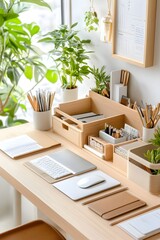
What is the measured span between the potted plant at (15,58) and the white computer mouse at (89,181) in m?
0.83

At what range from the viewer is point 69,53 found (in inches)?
105

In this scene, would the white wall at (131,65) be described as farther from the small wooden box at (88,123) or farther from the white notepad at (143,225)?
the white notepad at (143,225)

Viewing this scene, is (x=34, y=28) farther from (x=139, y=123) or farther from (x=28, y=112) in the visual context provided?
(x=139, y=123)

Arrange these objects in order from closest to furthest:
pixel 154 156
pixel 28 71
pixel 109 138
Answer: pixel 154 156
pixel 109 138
pixel 28 71

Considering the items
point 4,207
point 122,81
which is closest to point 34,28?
point 122,81

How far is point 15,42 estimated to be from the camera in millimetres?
2555

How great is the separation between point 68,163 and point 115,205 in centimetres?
38

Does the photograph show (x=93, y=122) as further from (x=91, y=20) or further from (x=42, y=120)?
(x=91, y=20)

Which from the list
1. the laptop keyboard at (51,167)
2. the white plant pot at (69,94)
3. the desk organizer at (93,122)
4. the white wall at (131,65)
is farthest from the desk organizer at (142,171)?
the white plant pot at (69,94)

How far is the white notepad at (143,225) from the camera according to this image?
1643 mm

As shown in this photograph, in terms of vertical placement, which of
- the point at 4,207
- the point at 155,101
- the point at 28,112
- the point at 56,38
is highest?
the point at 56,38

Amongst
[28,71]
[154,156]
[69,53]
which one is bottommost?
[154,156]

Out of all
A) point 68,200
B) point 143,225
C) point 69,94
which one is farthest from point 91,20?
point 143,225

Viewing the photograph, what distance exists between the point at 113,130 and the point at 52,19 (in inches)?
38.7
